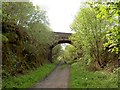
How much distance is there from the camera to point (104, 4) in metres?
8.18

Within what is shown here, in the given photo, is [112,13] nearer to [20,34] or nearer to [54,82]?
[54,82]

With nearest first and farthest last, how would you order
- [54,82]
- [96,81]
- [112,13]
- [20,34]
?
[112,13], [96,81], [54,82], [20,34]

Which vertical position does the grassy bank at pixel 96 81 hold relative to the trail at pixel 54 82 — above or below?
above

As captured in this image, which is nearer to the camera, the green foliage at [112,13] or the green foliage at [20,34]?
the green foliage at [112,13]

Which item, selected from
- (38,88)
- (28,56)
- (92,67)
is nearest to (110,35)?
(38,88)

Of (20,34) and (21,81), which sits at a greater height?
(20,34)

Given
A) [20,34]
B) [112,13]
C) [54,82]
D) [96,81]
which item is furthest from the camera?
[20,34]

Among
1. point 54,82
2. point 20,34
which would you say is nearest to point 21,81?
point 54,82

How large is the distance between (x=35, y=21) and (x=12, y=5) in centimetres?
1296

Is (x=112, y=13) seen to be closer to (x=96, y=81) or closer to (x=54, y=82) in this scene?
(x=96, y=81)

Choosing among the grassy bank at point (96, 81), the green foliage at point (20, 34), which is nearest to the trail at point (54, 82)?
the grassy bank at point (96, 81)

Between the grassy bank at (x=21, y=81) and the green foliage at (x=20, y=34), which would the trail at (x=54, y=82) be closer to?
the grassy bank at (x=21, y=81)

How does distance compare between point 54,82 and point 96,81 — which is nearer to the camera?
point 96,81

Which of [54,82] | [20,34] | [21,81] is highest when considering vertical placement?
[20,34]
